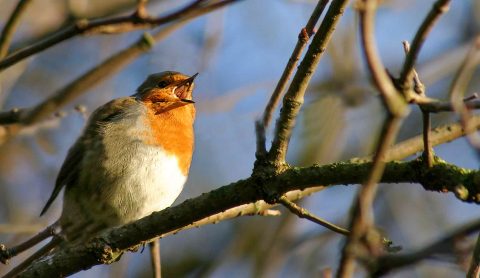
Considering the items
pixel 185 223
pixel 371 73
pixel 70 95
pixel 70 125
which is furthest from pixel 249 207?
pixel 70 125

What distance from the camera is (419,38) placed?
2102mm

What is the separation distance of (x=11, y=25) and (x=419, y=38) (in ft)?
6.49

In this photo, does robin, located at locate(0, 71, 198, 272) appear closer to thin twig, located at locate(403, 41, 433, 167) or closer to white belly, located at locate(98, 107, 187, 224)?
white belly, located at locate(98, 107, 187, 224)

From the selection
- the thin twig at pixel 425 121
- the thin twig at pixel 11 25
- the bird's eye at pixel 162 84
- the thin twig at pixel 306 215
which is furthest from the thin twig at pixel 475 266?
the bird's eye at pixel 162 84

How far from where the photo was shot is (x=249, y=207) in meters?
4.11

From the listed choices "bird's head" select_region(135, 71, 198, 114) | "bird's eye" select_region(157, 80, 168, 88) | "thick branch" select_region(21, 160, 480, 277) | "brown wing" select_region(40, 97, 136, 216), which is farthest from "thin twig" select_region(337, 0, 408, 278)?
"bird's eye" select_region(157, 80, 168, 88)

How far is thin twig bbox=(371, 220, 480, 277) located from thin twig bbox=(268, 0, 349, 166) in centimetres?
125

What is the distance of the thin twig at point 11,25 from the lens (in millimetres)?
3230

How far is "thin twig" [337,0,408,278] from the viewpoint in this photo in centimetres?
170

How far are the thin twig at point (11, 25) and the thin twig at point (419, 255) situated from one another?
2133 mm

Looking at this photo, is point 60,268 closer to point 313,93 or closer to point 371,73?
point 371,73

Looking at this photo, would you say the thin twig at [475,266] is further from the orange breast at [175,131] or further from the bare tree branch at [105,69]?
the orange breast at [175,131]

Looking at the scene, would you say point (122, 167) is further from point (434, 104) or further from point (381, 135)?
point (381, 135)

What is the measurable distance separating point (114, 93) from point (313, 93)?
2368 mm
